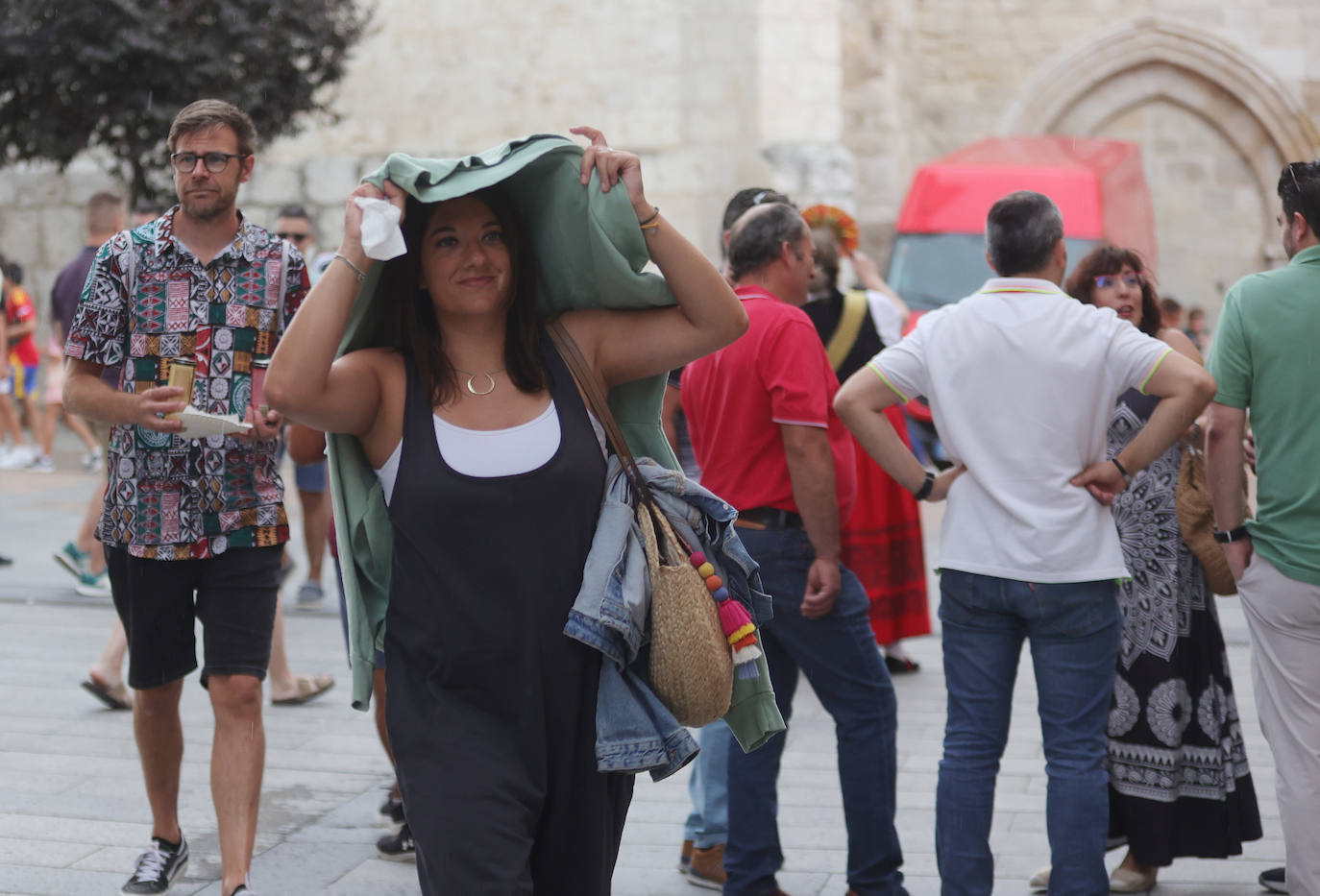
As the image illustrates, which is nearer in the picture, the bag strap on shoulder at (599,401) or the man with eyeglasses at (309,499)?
the bag strap on shoulder at (599,401)

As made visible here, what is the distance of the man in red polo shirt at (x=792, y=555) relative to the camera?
4.16 metres

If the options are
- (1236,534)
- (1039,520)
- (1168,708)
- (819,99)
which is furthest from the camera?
(819,99)

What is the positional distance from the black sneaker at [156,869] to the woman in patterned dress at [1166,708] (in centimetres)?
256

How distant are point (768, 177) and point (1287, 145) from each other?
8139 millimetres

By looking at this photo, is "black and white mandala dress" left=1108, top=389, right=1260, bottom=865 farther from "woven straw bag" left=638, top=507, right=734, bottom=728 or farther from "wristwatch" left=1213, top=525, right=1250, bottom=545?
"woven straw bag" left=638, top=507, right=734, bottom=728

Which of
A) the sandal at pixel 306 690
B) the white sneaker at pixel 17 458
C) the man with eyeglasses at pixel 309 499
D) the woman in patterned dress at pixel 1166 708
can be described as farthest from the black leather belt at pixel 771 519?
the white sneaker at pixel 17 458

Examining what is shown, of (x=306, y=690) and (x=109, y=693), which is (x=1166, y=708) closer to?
(x=306, y=690)

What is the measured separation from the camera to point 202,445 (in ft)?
13.8

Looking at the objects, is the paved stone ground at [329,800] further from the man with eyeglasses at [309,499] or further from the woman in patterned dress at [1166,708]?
the man with eyeglasses at [309,499]

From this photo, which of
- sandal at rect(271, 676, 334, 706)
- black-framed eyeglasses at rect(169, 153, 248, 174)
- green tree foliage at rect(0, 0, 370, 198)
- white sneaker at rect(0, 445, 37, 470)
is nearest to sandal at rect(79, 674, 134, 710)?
sandal at rect(271, 676, 334, 706)

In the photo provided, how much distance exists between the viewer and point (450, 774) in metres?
2.76

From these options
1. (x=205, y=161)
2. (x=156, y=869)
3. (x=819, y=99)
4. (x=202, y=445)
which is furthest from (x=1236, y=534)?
(x=819, y=99)

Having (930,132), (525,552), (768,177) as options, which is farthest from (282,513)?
(930,132)

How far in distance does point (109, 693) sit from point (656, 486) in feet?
13.4
